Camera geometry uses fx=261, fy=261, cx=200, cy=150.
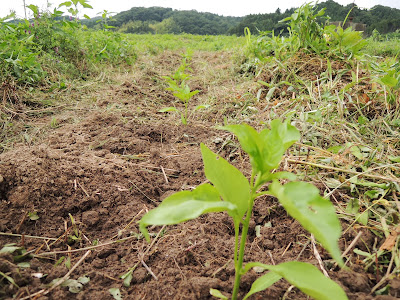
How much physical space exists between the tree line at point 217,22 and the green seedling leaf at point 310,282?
6855 millimetres

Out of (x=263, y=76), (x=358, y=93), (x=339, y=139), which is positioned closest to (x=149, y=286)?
(x=339, y=139)

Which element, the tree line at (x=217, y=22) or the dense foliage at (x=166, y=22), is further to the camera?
the dense foliage at (x=166, y=22)

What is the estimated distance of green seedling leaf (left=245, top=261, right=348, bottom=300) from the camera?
63 cm

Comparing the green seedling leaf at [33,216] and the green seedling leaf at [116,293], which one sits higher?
the green seedling leaf at [33,216]

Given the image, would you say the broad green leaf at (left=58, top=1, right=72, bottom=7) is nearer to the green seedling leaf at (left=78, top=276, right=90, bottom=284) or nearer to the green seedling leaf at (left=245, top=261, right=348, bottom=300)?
the green seedling leaf at (left=78, top=276, right=90, bottom=284)

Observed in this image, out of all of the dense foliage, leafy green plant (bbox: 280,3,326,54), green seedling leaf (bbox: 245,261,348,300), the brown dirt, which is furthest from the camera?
the dense foliage

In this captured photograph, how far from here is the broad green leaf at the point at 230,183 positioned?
80 centimetres

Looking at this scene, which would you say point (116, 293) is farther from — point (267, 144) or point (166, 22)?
point (166, 22)

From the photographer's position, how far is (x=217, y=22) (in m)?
27.3

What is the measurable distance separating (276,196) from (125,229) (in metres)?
0.99

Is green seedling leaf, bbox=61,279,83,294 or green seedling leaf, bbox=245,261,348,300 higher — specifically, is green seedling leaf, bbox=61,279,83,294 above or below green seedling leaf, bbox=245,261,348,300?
below

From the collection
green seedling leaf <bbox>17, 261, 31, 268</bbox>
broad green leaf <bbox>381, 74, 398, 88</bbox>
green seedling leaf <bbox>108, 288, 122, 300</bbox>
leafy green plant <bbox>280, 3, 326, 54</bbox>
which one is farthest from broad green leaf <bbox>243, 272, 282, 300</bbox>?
leafy green plant <bbox>280, 3, 326, 54</bbox>

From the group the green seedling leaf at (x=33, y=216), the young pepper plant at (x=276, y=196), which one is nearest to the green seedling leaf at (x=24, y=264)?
the green seedling leaf at (x=33, y=216)

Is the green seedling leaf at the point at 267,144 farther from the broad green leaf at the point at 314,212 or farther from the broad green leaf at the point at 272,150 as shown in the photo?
the broad green leaf at the point at 314,212
